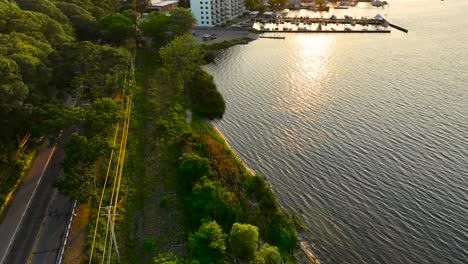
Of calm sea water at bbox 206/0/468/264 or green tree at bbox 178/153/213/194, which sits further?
green tree at bbox 178/153/213/194

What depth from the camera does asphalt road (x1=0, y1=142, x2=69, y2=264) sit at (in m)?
30.6

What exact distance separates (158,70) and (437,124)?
5434 centimetres

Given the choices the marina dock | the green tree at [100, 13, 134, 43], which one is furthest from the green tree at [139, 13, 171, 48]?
the marina dock

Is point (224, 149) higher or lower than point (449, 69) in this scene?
lower

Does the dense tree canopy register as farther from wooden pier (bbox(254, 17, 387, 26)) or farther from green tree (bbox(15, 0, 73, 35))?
wooden pier (bbox(254, 17, 387, 26))

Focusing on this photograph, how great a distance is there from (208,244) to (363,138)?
3305 centimetres

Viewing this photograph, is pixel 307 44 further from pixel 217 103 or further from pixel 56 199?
pixel 56 199

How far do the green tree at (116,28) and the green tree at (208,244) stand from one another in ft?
202

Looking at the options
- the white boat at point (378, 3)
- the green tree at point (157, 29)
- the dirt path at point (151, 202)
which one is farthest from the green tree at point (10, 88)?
the white boat at point (378, 3)

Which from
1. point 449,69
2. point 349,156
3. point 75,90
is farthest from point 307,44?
point 75,90

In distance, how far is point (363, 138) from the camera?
52.6 metres

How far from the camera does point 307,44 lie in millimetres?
102000

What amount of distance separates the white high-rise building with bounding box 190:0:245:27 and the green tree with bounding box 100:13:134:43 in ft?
139

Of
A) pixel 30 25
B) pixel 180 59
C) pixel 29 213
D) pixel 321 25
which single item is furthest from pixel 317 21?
pixel 29 213
